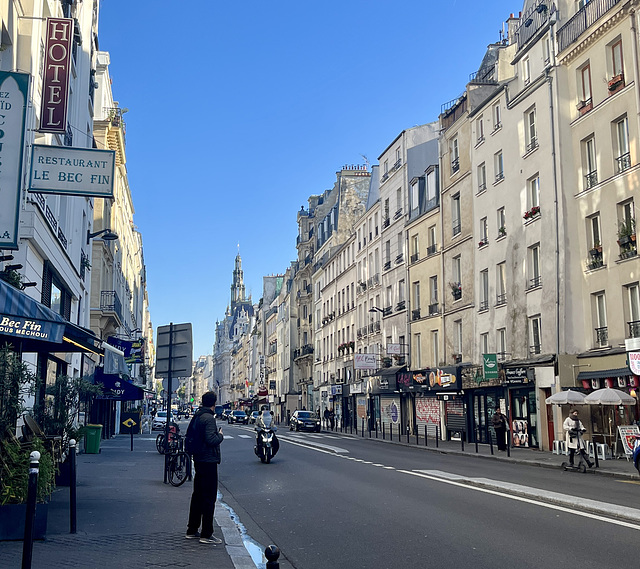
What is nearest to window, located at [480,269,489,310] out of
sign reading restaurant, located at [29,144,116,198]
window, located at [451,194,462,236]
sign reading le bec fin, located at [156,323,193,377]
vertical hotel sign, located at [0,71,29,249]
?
window, located at [451,194,462,236]

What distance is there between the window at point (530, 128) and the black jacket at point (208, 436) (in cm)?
2393

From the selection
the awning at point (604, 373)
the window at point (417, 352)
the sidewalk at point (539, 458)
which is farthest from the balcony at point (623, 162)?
the window at point (417, 352)

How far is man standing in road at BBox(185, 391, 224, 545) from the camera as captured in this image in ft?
27.9

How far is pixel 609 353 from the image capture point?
941 inches

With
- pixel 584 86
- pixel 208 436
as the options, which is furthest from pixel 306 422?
pixel 208 436

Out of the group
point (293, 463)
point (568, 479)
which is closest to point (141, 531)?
point (568, 479)

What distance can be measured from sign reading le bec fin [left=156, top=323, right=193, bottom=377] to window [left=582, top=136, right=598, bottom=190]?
16.7m

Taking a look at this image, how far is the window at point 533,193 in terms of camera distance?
29131 millimetres

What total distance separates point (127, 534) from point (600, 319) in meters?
20.9

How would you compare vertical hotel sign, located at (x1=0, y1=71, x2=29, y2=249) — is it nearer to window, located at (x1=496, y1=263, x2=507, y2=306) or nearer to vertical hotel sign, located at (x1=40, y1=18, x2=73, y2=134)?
vertical hotel sign, located at (x1=40, y1=18, x2=73, y2=134)

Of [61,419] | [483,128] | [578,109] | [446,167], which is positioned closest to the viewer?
[61,419]

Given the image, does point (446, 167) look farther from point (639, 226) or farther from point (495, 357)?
point (639, 226)

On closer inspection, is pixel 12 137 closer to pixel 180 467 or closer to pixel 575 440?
pixel 180 467

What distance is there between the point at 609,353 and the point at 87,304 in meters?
21.2
